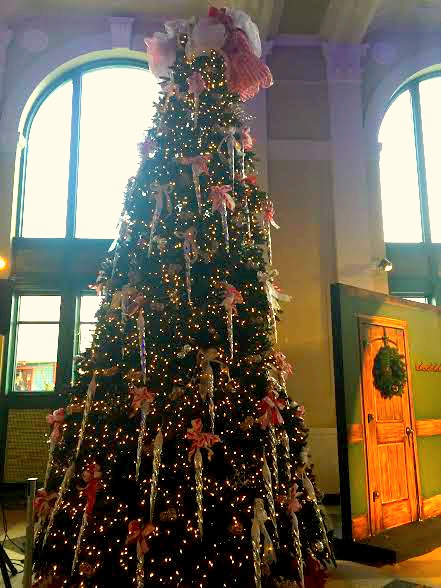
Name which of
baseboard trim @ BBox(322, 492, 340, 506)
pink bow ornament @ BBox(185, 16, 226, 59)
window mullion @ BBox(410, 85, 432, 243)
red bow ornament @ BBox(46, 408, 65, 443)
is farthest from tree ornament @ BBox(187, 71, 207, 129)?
window mullion @ BBox(410, 85, 432, 243)

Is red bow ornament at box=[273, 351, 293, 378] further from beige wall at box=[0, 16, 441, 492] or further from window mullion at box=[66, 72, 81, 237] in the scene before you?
window mullion at box=[66, 72, 81, 237]

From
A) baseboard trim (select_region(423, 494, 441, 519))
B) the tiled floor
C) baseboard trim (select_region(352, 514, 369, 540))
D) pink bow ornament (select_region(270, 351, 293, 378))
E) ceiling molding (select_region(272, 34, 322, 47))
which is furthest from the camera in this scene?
ceiling molding (select_region(272, 34, 322, 47))

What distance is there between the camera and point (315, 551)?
311 centimetres

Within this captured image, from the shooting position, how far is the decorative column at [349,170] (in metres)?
Result: 6.67

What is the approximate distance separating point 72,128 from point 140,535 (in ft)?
20.7

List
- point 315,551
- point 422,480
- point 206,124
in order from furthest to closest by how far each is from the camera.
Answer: point 422,480 → point 206,124 → point 315,551

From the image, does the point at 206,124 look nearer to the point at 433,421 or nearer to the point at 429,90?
the point at 433,421

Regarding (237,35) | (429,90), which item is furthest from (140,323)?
(429,90)

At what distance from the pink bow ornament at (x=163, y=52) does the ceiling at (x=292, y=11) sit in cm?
361

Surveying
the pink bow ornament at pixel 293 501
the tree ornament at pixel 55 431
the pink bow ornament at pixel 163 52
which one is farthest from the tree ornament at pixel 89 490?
the pink bow ornament at pixel 163 52

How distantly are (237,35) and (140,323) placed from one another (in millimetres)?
2334

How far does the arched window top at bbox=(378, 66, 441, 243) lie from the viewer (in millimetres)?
7469

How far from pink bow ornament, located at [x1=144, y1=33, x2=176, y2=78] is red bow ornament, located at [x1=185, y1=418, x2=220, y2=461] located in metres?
2.58

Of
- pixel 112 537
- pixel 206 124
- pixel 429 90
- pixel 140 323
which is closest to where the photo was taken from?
pixel 112 537
